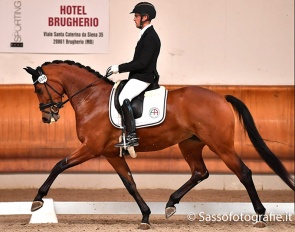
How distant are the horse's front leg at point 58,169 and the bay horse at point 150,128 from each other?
1 cm

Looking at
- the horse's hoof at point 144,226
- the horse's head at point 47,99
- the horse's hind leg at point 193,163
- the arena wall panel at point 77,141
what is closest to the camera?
the horse's hoof at point 144,226

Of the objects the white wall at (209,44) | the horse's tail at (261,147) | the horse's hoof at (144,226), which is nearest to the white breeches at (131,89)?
the horse's tail at (261,147)

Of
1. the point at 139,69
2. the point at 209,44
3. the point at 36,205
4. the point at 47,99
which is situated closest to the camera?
the point at 36,205

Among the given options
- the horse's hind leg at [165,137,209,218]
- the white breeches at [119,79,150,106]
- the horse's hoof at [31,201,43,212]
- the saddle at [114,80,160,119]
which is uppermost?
the white breeches at [119,79,150,106]

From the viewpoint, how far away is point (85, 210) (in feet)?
26.8

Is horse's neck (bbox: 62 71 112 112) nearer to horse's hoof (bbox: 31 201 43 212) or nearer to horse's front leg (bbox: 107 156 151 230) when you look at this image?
horse's front leg (bbox: 107 156 151 230)

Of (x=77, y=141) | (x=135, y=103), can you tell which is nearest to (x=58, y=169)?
(x=135, y=103)

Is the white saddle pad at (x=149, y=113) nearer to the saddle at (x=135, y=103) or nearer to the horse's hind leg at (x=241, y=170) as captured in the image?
the saddle at (x=135, y=103)

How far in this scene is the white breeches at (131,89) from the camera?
26.1 feet

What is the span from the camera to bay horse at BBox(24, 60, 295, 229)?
7.95 m

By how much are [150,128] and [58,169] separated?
3.52ft

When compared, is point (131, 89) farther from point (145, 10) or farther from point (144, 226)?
point (144, 226)

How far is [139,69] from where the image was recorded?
8000 mm

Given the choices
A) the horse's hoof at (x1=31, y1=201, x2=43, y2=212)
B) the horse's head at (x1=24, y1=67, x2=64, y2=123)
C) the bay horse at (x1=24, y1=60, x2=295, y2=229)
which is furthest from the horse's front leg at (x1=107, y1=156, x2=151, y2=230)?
the horse's hoof at (x1=31, y1=201, x2=43, y2=212)
